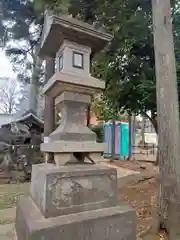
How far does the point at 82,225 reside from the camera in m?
2.47

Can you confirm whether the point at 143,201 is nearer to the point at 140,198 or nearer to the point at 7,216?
the point at 140,198

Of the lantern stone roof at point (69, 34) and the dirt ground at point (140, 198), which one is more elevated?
the lantern stone roof at point (69, 34)

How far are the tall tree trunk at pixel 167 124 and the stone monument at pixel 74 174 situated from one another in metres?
0.74

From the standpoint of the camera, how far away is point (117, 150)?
1403 cm

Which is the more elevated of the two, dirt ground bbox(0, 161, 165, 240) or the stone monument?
the stone monument

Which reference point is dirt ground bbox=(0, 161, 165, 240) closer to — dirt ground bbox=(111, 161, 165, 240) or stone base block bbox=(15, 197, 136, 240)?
dirt ground bbox=(111, 161, 165, 240)

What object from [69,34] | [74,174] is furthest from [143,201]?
[69,34]

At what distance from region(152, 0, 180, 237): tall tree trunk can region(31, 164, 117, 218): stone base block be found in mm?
892

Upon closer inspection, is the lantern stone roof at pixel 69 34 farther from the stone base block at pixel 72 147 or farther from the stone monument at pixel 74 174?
the stone base block at pixel 72 147

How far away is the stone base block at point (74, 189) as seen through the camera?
2.51 meters

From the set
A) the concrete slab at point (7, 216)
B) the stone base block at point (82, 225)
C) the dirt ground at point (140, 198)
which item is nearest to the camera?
the stone base block at point (82, 225)

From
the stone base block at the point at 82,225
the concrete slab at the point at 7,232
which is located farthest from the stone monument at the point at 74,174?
the concrete slab at the point at 7,232

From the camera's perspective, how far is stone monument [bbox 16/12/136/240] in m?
2.48

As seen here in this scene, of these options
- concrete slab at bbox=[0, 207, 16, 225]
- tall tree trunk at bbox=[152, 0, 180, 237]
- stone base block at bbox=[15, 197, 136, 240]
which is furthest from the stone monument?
concrete slab at bbox=[0, 207, 16, 225]
